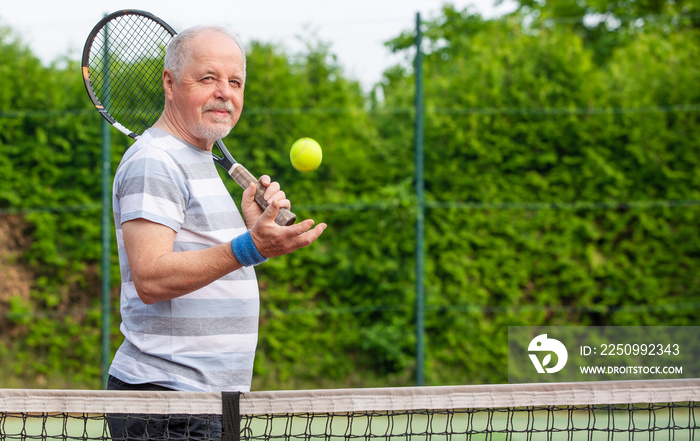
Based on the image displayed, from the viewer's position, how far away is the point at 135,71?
94.0 inches

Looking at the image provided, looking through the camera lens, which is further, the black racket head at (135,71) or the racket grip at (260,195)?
the black racket head at (135,71)

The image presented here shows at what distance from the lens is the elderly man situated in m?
1.48

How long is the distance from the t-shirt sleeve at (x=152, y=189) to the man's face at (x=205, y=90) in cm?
13

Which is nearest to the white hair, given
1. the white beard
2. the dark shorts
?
the white beard

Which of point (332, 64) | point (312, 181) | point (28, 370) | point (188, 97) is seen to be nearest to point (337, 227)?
point (312, 181)

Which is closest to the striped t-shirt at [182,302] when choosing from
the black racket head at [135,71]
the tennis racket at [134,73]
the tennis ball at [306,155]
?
the tennis racket at [134,73]

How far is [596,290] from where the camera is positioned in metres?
5.27

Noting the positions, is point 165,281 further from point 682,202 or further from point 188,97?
point 682,202

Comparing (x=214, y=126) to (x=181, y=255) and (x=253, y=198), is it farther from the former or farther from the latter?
(x=181, y=255)

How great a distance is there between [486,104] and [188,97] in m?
4.09

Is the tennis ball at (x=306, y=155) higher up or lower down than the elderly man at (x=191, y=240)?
higher up
